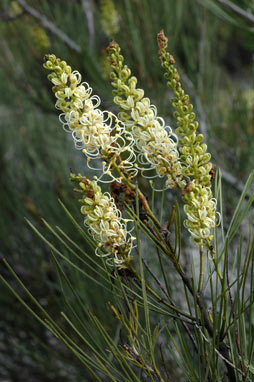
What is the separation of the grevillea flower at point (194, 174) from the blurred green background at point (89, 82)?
393mm

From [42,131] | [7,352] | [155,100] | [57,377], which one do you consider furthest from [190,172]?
[42,131]

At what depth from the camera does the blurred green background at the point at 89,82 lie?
2.81ft

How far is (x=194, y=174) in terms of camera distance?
13.3 inches

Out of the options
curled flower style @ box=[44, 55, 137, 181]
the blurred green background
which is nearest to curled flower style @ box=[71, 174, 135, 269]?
curled flower style @ box=[44, 55, 137, 181]

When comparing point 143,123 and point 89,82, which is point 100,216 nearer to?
point 143,123

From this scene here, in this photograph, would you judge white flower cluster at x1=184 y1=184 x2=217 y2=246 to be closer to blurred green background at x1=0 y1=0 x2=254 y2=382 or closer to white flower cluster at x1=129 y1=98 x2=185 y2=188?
white flower cluster at x1=129 y1=98 x2=185 y2=188

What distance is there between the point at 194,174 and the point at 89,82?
2.18 ft

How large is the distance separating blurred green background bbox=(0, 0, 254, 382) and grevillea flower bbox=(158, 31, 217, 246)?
0.39m

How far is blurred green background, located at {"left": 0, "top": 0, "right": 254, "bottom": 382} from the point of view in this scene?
858 mm

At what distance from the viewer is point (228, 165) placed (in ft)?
3.58

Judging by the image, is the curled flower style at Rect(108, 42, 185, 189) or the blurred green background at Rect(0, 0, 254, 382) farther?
the blurred green background at Rect(0, 0, 254, 382)

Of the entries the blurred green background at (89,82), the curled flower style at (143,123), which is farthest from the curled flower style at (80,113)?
the blurred green background at (89,82)

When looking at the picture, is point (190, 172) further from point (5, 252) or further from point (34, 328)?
point (5, 252)

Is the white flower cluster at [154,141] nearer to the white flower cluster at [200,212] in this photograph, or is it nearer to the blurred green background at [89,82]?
the white flower cluster at [200,212]
